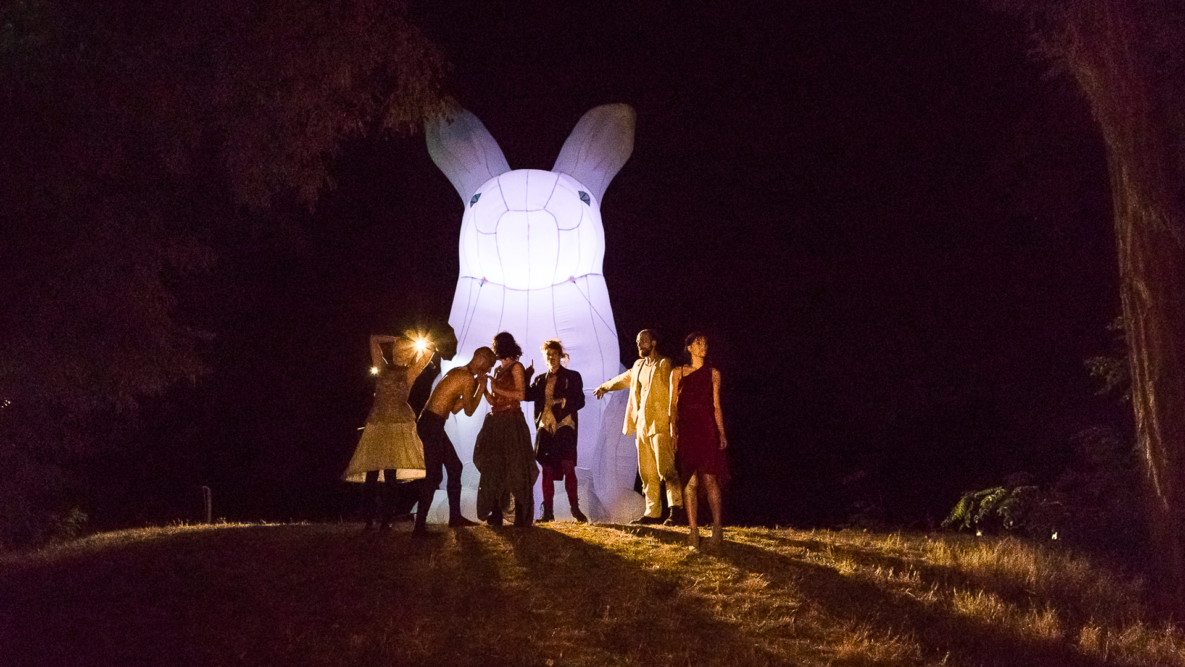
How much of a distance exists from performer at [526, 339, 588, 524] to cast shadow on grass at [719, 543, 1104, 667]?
323 centimetres

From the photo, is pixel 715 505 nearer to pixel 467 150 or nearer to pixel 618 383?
pixel 618 383

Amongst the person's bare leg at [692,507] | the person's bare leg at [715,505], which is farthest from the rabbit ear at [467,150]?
the person's bare leg at [715,505]

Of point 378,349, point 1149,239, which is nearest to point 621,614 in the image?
point 378,349

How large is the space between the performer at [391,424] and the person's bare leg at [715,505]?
92.0 inches

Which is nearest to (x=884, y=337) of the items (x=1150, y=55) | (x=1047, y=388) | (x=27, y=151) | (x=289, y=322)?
(x=1047, y=388)

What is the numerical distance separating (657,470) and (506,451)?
1.66 m

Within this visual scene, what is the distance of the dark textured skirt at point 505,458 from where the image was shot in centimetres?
980

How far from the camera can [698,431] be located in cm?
887

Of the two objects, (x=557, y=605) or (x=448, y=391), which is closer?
(x=557, y=605)

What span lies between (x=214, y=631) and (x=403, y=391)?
3.02 meters

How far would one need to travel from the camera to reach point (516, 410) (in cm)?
988

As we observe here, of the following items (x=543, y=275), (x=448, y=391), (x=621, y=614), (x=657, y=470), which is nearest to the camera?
(x=621, y=614)

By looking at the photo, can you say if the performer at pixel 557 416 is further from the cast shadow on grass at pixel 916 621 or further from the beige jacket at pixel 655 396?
the cast shadow on grass at pixel 916 621

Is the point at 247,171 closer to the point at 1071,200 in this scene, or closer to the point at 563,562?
the point at 563,562
